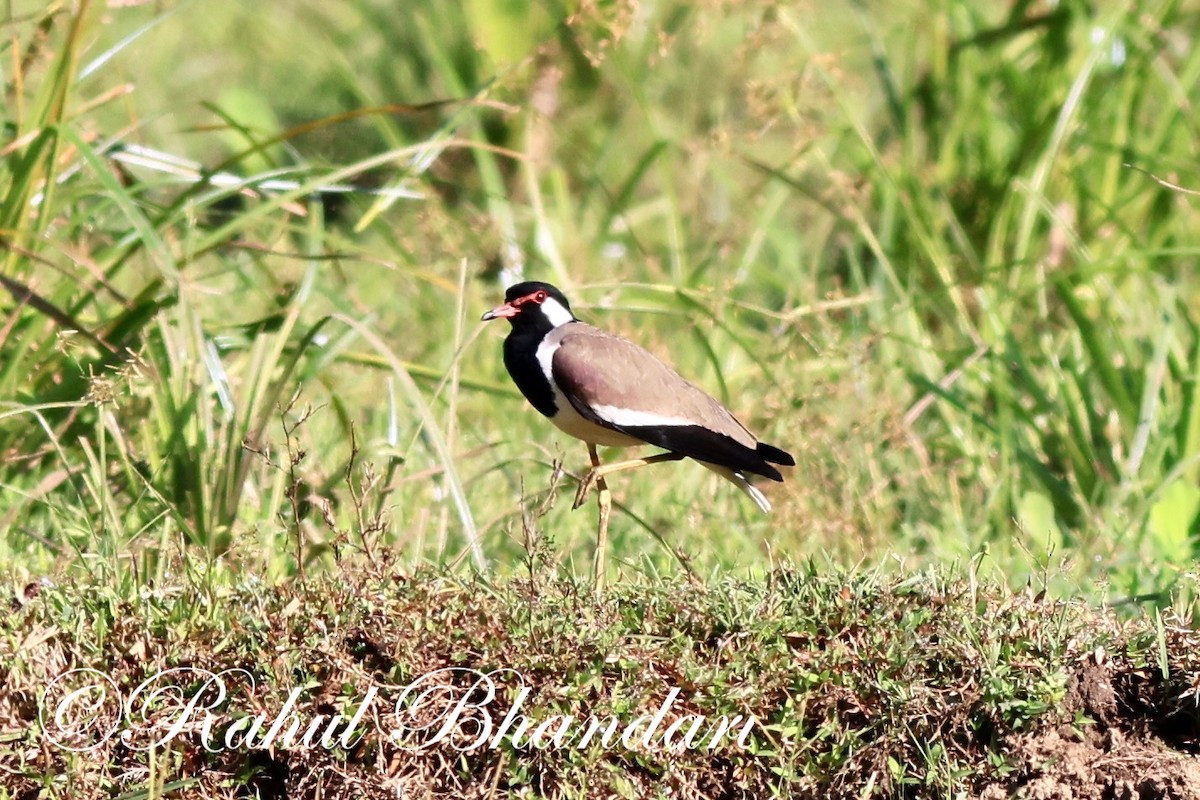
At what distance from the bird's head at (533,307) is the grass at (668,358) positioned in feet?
0.21

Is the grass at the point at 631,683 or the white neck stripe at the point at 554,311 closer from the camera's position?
the grass at the point at 631,683

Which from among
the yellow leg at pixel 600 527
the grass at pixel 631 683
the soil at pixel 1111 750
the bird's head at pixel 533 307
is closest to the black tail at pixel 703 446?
the yellow leg at pixel 600 527

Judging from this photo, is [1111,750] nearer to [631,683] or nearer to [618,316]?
[631,683]

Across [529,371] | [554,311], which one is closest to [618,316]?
[554,311]

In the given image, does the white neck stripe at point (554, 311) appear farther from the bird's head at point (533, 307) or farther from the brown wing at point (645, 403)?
the brown wing at point (645, 403)

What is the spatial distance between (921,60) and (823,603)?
595 cm

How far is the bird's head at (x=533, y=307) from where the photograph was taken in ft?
12.7

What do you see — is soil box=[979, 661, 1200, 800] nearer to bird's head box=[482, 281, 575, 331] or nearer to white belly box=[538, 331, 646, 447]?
white belly box=[538, 331, 646, 447]

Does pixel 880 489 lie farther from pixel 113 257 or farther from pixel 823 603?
pixel 113 257

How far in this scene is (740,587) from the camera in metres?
2.99

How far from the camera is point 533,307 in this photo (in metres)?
3.90

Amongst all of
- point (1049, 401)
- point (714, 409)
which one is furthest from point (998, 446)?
point (714, 409)

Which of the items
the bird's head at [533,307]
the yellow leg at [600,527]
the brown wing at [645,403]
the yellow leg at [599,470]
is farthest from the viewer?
the bird's head at [533,307]

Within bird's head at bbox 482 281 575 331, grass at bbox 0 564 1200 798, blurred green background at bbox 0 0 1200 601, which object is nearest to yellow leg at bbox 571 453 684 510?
blurred green background at bbox 0 0 1200 601
